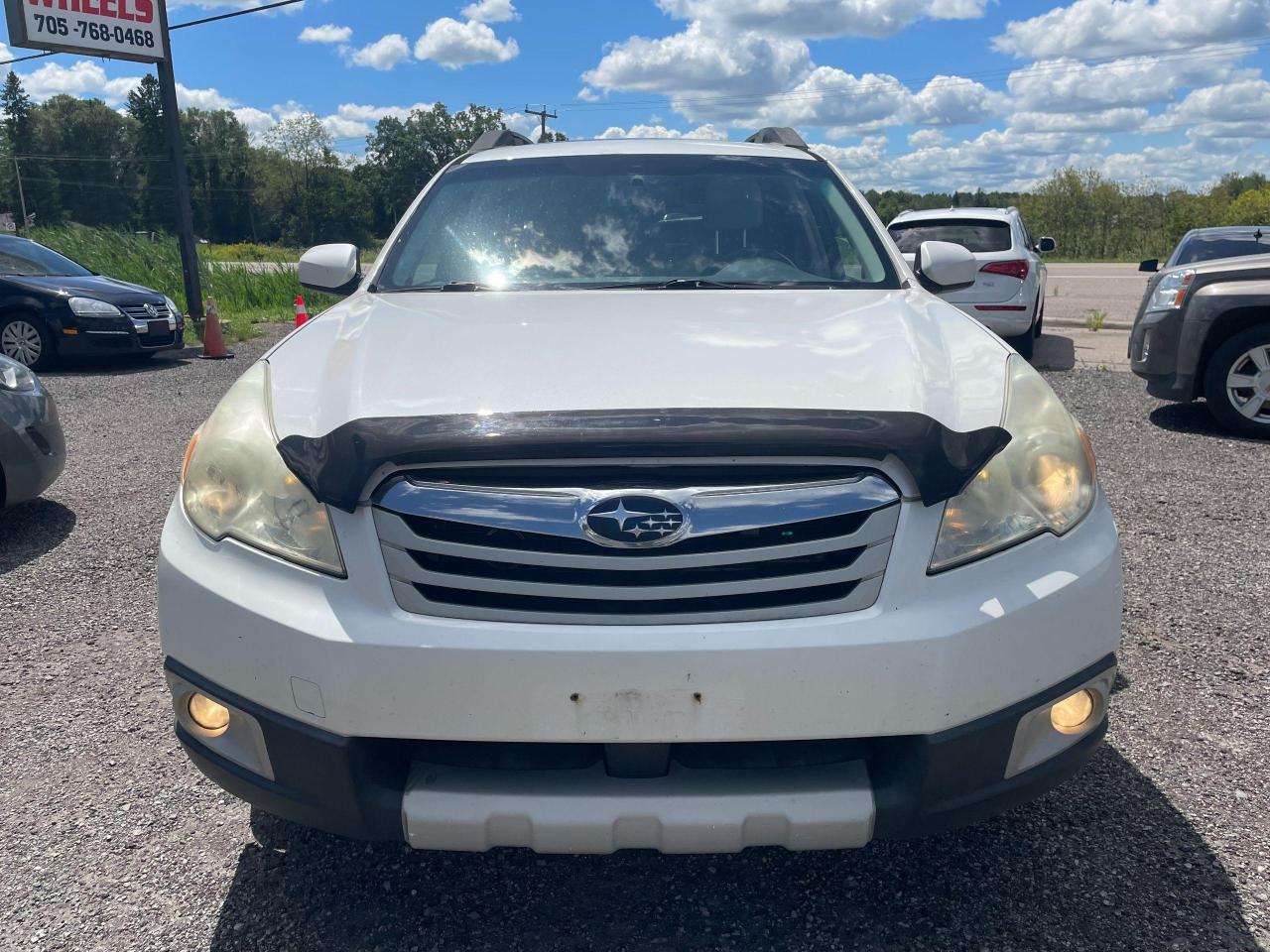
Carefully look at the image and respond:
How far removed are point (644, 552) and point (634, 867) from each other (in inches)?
39.0

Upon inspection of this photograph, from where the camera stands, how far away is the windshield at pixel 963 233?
10.7 metres

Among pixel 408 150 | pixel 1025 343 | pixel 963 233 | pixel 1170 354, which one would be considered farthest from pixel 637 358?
pixel 408 150

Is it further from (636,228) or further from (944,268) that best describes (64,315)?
(944,268)

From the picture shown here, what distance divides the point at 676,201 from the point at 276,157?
341ft

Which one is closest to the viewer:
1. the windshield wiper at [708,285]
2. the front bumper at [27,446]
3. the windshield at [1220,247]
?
the windshield wiper at [708,285]

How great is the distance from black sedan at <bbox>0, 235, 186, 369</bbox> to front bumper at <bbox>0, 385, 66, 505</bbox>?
664 cm

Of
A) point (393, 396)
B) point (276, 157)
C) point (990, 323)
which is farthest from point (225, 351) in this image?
point (276, 157)

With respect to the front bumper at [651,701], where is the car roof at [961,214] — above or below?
above

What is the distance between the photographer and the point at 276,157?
96.4m

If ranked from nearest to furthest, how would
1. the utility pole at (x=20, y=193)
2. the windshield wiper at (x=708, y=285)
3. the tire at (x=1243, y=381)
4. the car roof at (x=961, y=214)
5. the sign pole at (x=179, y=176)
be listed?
1. the windshield wiper at (x=708, y=285)
2. the tire at (x=1243, y=381)
3. the car roof at (x=961, y=214)
4. the sign pole at (x=179, y=176)
5. the utility pole at (x=20, y=193)

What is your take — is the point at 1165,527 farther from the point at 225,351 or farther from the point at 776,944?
the point at 225,351

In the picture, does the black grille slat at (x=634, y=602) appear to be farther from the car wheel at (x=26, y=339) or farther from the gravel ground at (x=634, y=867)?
the car wheel at (x=26, y=339)

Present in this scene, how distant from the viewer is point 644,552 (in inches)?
68.5

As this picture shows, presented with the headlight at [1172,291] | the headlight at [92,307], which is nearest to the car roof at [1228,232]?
the headlight at [1172,291]
